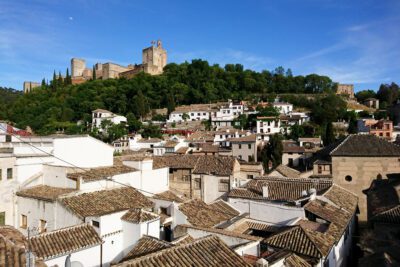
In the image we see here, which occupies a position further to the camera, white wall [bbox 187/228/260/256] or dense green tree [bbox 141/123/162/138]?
dense green tree [bbox 141/123/162/138]

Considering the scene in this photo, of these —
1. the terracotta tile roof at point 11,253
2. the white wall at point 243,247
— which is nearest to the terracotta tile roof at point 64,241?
the white wall at point 243,247

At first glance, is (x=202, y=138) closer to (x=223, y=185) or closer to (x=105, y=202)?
(x=223, y=185)

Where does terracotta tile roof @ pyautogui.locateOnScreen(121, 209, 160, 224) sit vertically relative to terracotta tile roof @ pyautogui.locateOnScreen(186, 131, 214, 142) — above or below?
below

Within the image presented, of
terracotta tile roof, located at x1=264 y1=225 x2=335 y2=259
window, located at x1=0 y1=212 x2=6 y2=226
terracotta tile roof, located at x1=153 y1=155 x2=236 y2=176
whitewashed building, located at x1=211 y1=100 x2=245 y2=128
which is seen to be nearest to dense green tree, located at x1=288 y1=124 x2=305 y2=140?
whitewashed building, located at x1=211 y1=100 x2=245 y2=128

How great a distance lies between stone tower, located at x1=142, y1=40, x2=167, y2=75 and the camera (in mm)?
104062

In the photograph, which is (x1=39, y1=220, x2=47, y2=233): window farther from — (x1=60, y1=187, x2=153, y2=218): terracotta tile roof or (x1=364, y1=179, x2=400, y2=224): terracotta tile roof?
(x1=364, y1=179, x2=400, y2=224): terracotta tile roof

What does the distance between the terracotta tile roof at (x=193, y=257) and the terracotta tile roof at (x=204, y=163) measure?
12778 mm

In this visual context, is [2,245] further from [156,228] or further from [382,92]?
[382,92]

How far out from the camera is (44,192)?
1464 centimetres

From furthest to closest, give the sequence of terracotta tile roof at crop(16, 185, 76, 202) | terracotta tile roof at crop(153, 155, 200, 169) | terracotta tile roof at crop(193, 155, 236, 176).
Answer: terracotta tile roof at crop(153, 155, 200, 169), terracotta tile roof at crop(193, 155, 236, 176), terracotta tile roof at crop(16, 185, 76, 202)

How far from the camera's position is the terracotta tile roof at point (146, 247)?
32.6ft

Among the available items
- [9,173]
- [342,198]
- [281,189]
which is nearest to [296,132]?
[342,198]

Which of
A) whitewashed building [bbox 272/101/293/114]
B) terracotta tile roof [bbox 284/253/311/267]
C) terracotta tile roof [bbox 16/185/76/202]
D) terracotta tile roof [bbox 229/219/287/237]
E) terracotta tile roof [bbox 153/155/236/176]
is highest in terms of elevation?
whitewashed building [bbox 272/101/293/114]

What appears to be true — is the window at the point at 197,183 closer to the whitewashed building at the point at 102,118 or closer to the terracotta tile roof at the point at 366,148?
the terracotta tile roof at the point at 366,148
